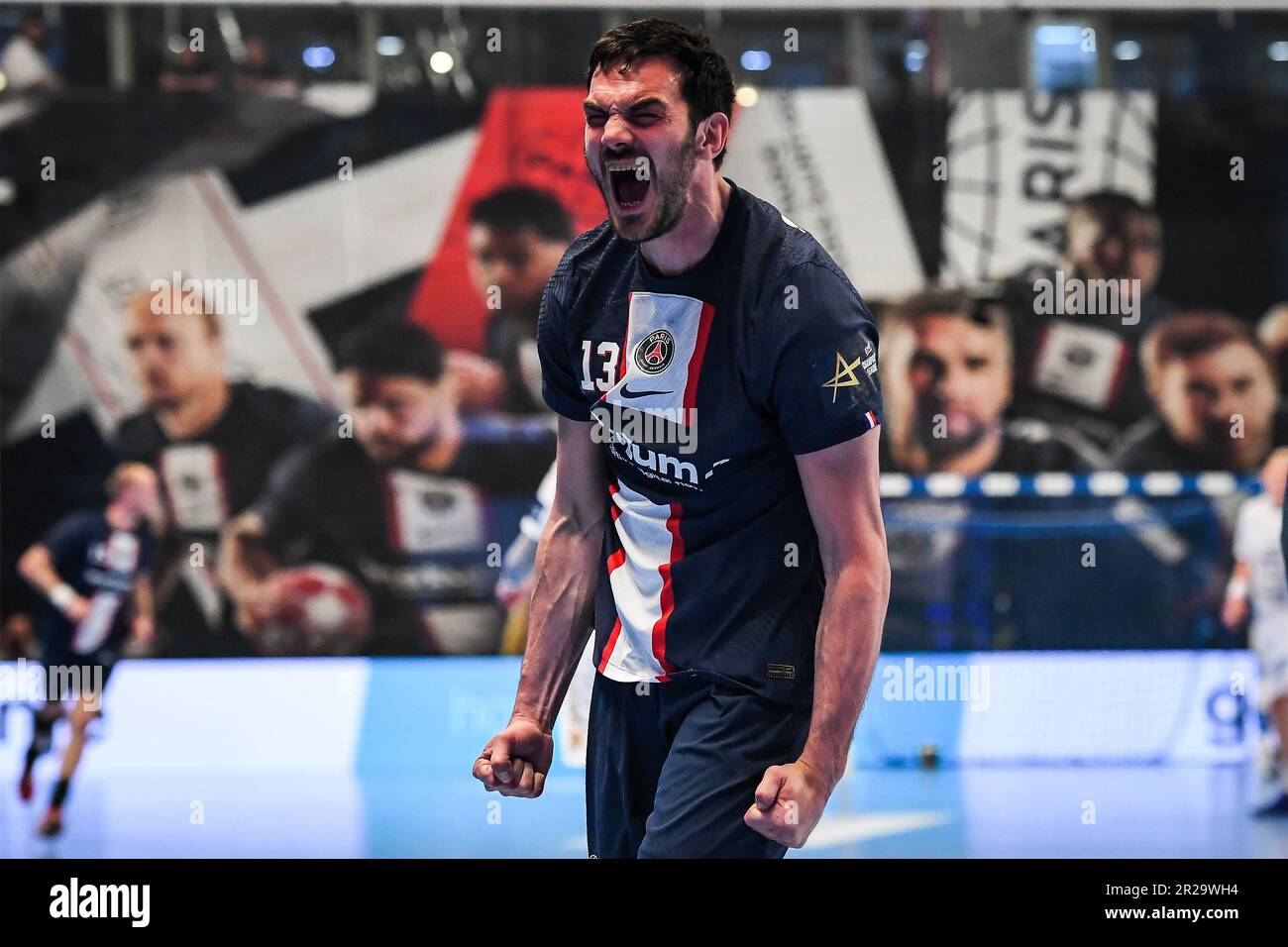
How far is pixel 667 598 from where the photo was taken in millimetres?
2162

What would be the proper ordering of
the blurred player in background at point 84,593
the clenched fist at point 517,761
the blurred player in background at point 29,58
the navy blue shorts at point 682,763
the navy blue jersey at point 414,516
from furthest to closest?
the navy blue jersey at point 414,516 → the blurred player in background at point 29,58 → the blurred player in background at point 84,593 → the clenched fist at point 517,761 → the navy blue shorts at point 682,763

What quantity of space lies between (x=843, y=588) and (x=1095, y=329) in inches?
219

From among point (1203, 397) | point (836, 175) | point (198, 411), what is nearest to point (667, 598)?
point (836, 175)

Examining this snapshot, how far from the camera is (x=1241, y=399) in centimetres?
712

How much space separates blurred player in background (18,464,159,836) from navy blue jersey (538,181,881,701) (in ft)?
15.4

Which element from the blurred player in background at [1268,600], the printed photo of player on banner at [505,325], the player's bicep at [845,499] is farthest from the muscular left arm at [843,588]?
the printed photo of player on banner at [505,325]

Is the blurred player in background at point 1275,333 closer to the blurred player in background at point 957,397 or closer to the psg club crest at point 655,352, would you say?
the blurred player in background at point 957,397

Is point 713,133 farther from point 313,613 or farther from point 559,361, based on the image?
point 313,613

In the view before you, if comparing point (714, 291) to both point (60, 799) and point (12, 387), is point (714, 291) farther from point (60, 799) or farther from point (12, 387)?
point (12, 387)

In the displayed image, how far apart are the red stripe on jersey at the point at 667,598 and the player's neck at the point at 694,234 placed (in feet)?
1.22

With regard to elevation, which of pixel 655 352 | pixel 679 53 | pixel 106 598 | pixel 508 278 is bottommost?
pixel 106 598

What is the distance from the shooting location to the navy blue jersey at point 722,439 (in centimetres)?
206
